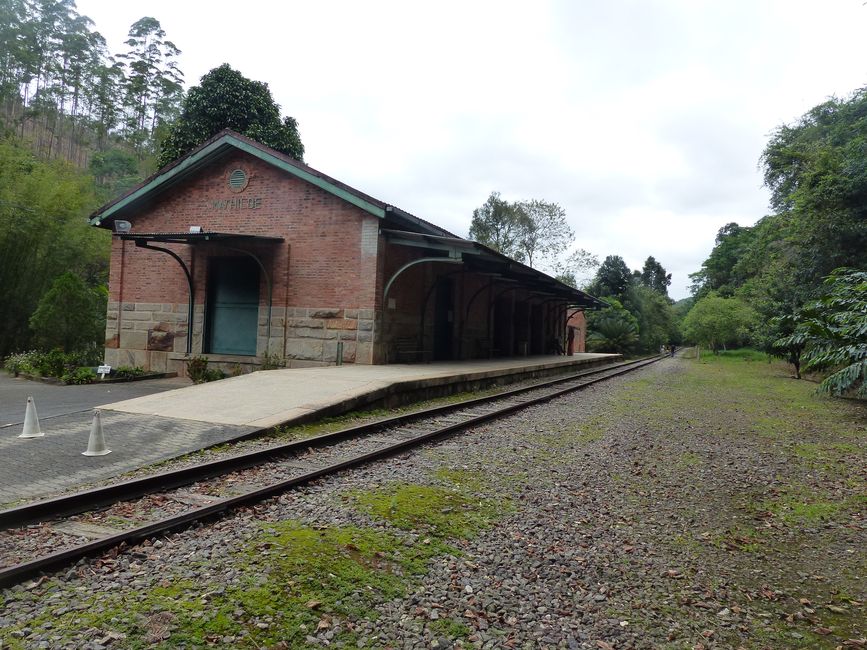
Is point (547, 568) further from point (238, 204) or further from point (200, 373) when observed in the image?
point (238, 204)

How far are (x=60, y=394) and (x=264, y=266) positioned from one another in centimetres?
473

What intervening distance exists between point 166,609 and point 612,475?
4.08 meters

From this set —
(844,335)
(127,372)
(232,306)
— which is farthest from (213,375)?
(844,335)

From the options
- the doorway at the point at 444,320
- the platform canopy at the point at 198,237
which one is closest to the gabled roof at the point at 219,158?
the platform canopy at the point at 198,237

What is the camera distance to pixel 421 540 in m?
3.52

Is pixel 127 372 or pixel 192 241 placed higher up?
pixel 192 241

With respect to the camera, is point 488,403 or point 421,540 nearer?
point 421,540

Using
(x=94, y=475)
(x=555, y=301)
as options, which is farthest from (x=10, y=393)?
(x=555, y=301)

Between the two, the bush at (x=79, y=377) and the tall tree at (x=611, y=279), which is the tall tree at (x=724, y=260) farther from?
the bush at (x=79, y=377)

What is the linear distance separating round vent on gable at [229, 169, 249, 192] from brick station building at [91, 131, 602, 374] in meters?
0.03

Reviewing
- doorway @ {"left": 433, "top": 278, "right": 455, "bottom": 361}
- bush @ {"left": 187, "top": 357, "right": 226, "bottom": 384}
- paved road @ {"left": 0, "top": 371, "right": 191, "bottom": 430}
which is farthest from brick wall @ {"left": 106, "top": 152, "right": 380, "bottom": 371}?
doorway @ {"left": 433, "top": 278, "right": 455, "bottom": 361}

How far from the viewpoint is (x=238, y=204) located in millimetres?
13094

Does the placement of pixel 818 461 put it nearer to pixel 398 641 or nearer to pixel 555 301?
pixel 398 641

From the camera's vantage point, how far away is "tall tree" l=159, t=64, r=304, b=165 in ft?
76.8
